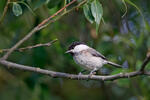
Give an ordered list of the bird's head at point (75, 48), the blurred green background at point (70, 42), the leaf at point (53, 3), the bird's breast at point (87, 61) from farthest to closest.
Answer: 1. the blurred green background at point (70, 42)
2. the bird's head at point (75, 48)
3. the bird's breast at point (87, 61)
4. the leaf at point (53, 3)

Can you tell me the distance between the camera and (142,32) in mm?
3930

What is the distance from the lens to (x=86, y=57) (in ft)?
11.1

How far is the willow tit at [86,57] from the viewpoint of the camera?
3.32 m

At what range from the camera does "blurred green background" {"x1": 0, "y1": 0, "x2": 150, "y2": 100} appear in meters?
3.71

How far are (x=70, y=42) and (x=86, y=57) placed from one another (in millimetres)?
380

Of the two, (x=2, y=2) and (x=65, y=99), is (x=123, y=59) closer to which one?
(x=65, y=99)

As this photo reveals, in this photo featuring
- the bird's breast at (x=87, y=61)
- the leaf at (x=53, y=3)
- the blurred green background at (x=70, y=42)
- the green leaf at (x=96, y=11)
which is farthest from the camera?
the blurred green background at (x=70, y=42)

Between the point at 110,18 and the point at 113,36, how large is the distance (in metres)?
0.44

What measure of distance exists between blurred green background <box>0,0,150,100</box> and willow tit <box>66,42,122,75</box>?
15 centimetres

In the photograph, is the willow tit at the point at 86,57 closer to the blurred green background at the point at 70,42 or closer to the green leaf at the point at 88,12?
the blurred green background at the point at 70,42

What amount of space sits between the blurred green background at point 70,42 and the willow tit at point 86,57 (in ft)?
0.50

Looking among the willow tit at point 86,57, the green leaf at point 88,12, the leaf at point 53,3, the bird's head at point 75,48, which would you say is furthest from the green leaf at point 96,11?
the bird's head at point 75,48

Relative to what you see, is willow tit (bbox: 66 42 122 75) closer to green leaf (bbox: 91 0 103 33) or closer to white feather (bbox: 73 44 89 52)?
white feather (bbox: 73 44 89 52)

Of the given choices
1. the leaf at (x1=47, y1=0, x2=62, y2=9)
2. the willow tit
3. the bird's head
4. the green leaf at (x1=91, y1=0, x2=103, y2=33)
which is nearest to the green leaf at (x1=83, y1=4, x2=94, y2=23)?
the green leaf at (x1=91, y1=0, x2=103, y2=33)
